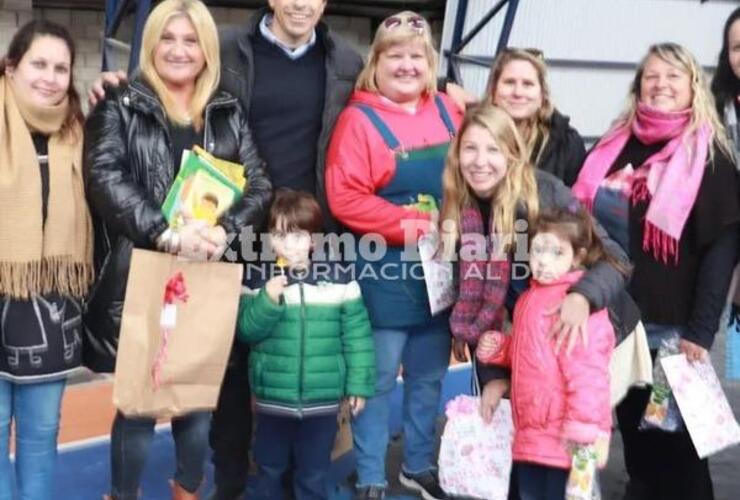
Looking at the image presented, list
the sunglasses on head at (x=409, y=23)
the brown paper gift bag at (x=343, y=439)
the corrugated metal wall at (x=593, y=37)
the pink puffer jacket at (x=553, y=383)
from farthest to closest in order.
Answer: the corrugated metal wall at (x=593, y=37) < the brown paper gift bag at (x=343, y=439) < the sunglasses on head at (x=409, y=23) < the pink puffer jacket at (x=553, y=383)

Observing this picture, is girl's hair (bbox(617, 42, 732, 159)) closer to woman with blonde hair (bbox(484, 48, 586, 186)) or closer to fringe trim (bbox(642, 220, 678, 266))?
fringe trim (bbox(642, 220, 678, 266))

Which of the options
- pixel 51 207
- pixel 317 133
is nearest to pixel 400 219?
pixel 317 133

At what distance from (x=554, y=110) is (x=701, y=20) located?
314 inches

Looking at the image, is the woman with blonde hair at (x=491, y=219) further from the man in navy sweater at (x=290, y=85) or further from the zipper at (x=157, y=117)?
the zipper at (x=157, y=117)

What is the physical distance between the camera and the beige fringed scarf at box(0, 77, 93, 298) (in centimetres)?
254

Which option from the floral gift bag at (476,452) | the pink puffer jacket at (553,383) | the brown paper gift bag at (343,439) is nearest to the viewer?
the pink puffer jacket at (553,383)

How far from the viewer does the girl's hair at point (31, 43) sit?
262 centimetres

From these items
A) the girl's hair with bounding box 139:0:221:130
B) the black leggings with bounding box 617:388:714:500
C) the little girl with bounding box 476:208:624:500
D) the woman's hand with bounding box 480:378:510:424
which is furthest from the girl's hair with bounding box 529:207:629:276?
the girl's hair with bounding box 139:0:221:130

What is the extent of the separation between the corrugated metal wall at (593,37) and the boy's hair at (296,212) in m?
6.64

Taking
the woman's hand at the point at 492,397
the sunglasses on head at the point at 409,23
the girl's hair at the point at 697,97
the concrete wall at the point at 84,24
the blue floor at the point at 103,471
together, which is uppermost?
the concrete wall at the point at 84,24

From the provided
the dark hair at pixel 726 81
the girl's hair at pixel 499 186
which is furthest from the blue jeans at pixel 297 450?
the dark hair at pixel 726 81

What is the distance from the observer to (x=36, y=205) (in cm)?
256

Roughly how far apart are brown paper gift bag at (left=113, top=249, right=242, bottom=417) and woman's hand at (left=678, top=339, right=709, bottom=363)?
145 centimetres

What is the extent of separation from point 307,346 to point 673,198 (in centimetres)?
122
